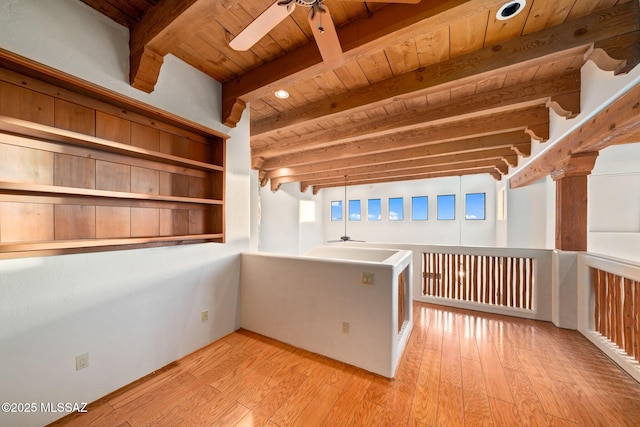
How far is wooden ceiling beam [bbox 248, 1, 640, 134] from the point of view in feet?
5.43

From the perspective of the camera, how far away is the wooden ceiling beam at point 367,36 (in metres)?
1.44

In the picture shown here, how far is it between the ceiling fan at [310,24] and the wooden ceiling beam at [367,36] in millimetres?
360

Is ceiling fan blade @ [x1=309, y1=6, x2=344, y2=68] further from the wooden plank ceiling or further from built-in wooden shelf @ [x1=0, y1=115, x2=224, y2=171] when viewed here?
built-in wooden shelf @ [x1=0, y1=115, x2=224, y2=171]

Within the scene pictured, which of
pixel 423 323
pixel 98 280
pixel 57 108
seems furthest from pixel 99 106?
pixel 423 323

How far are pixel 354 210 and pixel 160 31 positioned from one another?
7.68m

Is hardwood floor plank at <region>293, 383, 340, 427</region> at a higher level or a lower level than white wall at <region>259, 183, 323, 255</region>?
lower

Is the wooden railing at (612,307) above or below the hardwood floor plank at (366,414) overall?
above

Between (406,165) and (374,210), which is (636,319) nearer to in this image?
(406,165)

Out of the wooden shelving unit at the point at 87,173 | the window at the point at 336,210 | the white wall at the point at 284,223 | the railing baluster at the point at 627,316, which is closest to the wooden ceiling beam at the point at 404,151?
the white wall at the point at 284,223

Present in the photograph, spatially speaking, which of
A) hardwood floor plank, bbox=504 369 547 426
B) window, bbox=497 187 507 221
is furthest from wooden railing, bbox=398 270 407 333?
window, bbox=497 187 507 221

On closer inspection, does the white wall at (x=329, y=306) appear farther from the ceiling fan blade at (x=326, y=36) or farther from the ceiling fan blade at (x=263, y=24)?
the ceiling fan blade at (x=263, y=24)

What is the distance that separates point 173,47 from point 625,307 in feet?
14.7

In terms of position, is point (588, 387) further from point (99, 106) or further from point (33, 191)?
point (99, 106)

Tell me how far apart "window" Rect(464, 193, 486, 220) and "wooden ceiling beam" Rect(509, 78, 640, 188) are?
3803 millimetres
